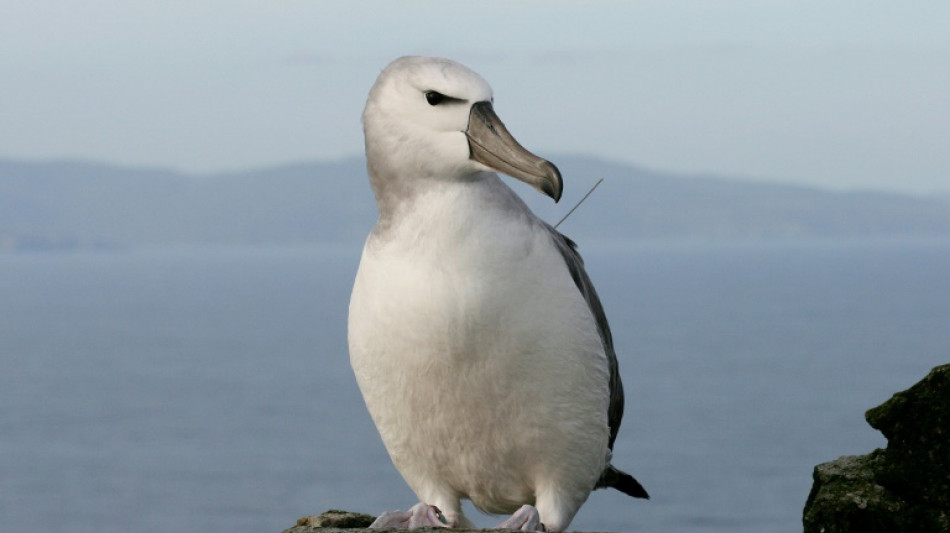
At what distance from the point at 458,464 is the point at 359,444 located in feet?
415

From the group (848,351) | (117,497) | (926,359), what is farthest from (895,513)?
(848,351)

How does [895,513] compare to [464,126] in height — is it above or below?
below

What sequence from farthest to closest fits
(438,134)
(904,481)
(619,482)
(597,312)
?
(619,482)
(597,312)
(438,134)
(904,481)

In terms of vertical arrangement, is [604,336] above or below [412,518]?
above

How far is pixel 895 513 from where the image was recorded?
8.71 m

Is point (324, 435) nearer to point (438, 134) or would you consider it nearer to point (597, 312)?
point (597, 312)

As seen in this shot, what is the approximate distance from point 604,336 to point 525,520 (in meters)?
1.46

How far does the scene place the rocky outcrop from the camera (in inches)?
343

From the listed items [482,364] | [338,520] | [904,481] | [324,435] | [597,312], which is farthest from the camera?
[324,435]

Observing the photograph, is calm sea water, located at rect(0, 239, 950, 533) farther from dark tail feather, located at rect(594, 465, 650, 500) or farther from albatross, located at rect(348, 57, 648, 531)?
albatross, located at rect(348, 57, 648, 531)

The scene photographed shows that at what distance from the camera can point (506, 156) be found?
8.85 meters

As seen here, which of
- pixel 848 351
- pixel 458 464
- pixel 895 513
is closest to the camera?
pixel 895 513

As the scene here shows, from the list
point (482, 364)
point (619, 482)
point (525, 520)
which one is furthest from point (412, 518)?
point (619, 482)

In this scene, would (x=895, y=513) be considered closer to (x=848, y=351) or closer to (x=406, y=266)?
(x=406, y=266)
